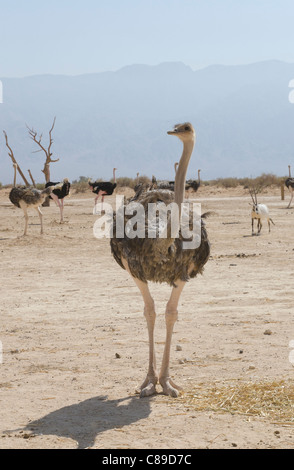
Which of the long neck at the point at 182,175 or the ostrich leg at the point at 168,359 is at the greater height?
the long neck at the point at 182,175

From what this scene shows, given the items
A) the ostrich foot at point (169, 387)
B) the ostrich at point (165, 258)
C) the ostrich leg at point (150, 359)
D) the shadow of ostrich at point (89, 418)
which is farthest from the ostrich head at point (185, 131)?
the shadow of ostrich at point (89, 418)

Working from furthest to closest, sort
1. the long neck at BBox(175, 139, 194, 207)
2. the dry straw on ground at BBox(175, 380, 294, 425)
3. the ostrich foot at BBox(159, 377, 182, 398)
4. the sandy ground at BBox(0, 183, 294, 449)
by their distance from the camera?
the ostrich foot at BBox(159, 377, 182, 398) < the long neck at BBox(175, 139, 194, 207) < the dry straw on ground at BBox(175, 380, 294, 425) < the sandy ground at BBox(0, 183, 294, 449)

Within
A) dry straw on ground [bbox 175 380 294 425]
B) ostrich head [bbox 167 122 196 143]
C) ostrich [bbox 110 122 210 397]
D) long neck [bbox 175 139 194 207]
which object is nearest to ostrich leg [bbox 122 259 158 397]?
ostrich [bbox 110 122 210 397]

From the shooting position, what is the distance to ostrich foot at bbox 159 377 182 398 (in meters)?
5.04

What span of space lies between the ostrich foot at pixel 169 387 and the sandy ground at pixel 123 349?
0.06 metres

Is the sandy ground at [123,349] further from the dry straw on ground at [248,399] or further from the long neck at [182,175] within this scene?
the long neck at [182,175]

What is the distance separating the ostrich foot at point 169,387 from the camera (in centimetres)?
504

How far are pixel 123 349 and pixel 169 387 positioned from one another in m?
1.22

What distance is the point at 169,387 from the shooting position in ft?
16.7

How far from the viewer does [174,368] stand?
5.70m

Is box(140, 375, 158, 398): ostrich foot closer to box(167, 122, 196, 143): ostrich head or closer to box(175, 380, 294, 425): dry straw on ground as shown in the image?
box(175, 380, 294, 425): dry straw on ground

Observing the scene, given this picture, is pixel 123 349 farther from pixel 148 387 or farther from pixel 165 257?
pixel 165 257

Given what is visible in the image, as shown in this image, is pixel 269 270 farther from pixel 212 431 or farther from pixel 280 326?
pixel 212 431

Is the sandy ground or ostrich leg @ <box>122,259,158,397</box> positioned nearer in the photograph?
the sandy ground
